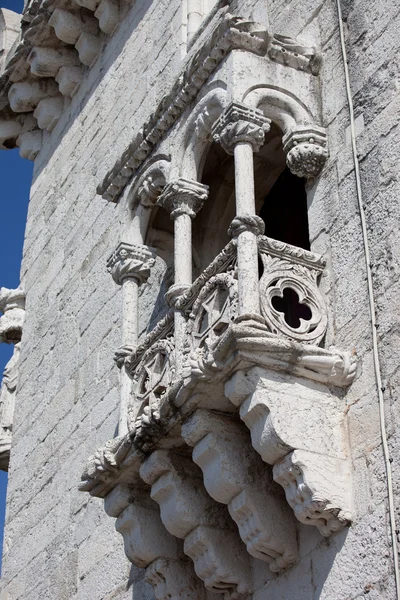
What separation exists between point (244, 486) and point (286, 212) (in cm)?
235

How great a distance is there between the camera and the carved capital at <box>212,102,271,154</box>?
544 centimetres

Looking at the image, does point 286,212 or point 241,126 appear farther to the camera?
point 286,212

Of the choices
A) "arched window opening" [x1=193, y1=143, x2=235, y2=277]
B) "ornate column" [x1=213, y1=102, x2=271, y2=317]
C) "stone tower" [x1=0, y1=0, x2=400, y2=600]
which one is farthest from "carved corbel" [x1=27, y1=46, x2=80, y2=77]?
"ornate column" [x1=213, y1=102, x2=271, y2=317]

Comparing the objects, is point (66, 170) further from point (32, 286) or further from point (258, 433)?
point (258, 433)

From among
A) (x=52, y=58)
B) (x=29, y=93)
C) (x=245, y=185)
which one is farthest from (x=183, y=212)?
(x=29, y=93)

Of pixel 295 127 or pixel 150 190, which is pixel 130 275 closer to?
pixel 150 190

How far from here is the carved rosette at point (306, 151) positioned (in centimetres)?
551

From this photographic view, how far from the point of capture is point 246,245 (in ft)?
16.5

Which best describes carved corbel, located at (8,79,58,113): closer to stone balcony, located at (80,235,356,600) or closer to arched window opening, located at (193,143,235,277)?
arched window opening, located at (193,143,235,277)

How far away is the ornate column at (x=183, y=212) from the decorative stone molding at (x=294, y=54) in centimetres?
79

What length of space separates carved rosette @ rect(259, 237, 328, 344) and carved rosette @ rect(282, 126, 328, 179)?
53cm

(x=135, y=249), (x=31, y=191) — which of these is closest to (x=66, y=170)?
(x=31, y=191)

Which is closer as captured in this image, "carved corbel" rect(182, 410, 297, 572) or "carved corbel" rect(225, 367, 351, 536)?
"carved corbel" rect(225, 367, 351, 536)

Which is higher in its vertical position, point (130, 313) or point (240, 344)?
point (130, 313)
